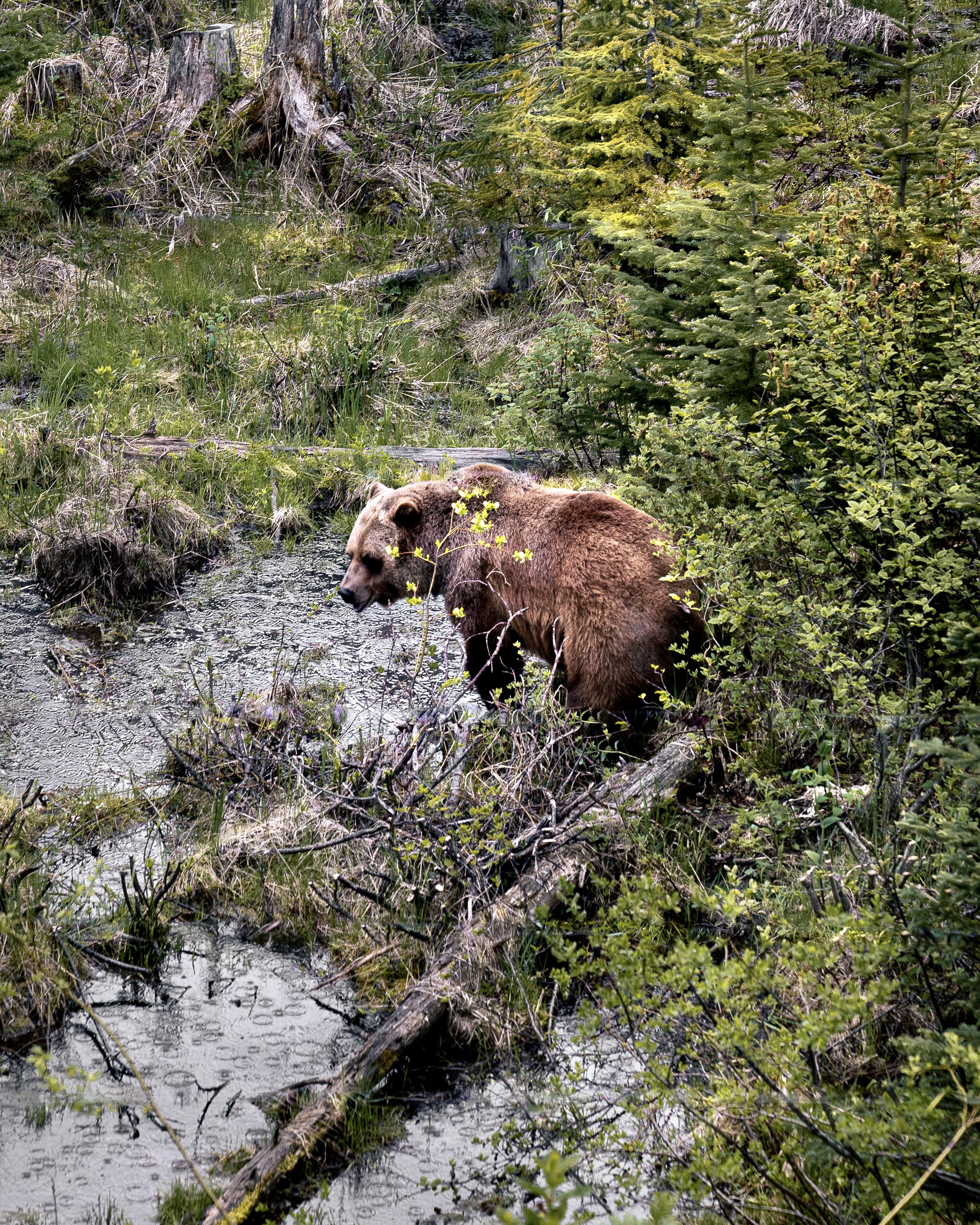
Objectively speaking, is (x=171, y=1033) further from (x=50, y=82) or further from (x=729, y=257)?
(x=50, y=82)

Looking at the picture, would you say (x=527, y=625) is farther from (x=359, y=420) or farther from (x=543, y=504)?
(x=359, y=420)

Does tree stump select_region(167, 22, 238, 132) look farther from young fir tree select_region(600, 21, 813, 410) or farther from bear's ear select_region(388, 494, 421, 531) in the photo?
bear's ear select_region(388, 494, 421, 531)

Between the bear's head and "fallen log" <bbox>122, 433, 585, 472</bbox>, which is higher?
the bear's head

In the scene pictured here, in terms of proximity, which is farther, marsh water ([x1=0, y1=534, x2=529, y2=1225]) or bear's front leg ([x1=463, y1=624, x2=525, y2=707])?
bear's front leg ([x1=463, y1=624, x2=525, y2=707])

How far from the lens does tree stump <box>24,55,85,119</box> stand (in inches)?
514

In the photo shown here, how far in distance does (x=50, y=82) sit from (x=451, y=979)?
13216 millimetres

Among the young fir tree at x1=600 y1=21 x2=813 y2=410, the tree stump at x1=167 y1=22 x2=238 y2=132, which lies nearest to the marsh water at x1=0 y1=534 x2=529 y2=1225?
the young fir tree at x1=600 y1=21 x2=813 y2=410

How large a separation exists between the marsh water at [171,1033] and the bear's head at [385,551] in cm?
48

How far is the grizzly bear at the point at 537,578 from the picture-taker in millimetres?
4723

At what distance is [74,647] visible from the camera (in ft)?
21.5

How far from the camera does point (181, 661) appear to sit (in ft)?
21.0

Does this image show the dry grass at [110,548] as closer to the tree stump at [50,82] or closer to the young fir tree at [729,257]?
the young fir tree at [729,257]

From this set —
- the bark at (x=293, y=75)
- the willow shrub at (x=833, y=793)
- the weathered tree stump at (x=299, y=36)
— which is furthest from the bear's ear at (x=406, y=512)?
the weathered tree stump at (x=299, y=36)

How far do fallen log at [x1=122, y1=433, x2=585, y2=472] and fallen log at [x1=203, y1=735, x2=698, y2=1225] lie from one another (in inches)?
153
